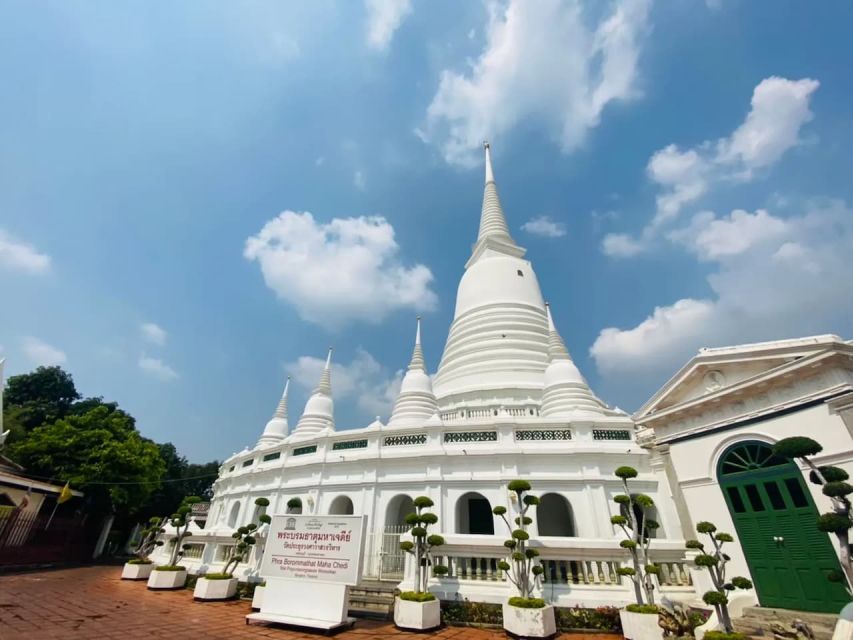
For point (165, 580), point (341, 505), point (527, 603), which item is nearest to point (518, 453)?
point (527, 603)

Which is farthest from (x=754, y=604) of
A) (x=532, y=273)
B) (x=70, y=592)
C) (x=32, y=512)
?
(x=32, y=512)

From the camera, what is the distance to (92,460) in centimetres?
2341

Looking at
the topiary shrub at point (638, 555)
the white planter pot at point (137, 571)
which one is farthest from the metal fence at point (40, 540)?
the topiary shrub at point (638, 555)

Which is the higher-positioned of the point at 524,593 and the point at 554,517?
the point at 554,517

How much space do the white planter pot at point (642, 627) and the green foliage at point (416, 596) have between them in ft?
12.6

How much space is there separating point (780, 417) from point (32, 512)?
3082 centimetres

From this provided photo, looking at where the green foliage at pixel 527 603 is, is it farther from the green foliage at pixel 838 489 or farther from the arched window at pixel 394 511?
the arched window at pixel 394 511

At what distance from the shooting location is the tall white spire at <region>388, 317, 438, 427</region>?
18.4 meters

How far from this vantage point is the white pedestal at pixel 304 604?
8297 millimetres

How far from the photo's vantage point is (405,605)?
8391mm

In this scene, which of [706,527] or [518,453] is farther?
[518,453]

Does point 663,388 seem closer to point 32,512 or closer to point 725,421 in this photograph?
point 725,421

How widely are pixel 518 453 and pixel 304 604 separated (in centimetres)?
767

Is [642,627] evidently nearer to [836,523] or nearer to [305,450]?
[836,523]
